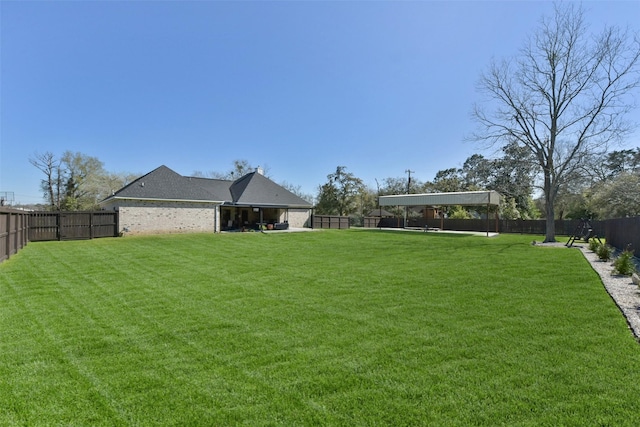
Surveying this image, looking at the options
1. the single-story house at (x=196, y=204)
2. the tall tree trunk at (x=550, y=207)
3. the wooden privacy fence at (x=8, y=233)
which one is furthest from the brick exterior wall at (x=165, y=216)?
the tall tree trunk at (x=550, y=207)

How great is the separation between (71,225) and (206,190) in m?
9.31

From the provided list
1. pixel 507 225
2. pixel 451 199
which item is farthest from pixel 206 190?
pixel 507 225

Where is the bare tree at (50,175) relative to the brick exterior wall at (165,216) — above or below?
above

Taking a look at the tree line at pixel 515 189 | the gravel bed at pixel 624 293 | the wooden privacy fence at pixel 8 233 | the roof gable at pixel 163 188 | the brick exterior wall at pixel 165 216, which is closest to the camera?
the gravel bed at pixel 624 293

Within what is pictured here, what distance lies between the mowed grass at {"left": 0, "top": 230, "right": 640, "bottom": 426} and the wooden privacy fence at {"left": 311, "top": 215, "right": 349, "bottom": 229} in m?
23.6

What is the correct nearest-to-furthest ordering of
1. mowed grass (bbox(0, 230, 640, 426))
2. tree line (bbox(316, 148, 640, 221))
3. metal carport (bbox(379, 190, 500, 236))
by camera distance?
1. mowed grass (bbox(0, 230, 640, 426))
2. metal carport (bbox(379, 190, 500, 236))
3. tree line (bbox(316, 148, 640, 221))

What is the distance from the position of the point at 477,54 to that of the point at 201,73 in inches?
540

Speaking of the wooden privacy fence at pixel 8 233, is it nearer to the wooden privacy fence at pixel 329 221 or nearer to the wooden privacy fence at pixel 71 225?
the wooden privacy fence at pixel 71 225

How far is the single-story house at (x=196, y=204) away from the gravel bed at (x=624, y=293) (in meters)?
20.9

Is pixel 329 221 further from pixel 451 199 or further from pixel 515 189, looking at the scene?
pixel 515 189

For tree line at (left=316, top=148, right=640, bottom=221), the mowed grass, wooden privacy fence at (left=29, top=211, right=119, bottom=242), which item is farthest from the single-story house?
the mowed grass

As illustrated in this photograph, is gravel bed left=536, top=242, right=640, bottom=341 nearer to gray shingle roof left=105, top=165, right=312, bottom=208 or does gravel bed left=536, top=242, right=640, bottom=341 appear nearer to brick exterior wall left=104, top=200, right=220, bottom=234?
brick exterior wall left=104, top=200, right=220, bottom=234

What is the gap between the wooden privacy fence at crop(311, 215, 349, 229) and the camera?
1210 inches

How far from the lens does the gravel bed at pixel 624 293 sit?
4.55 m
